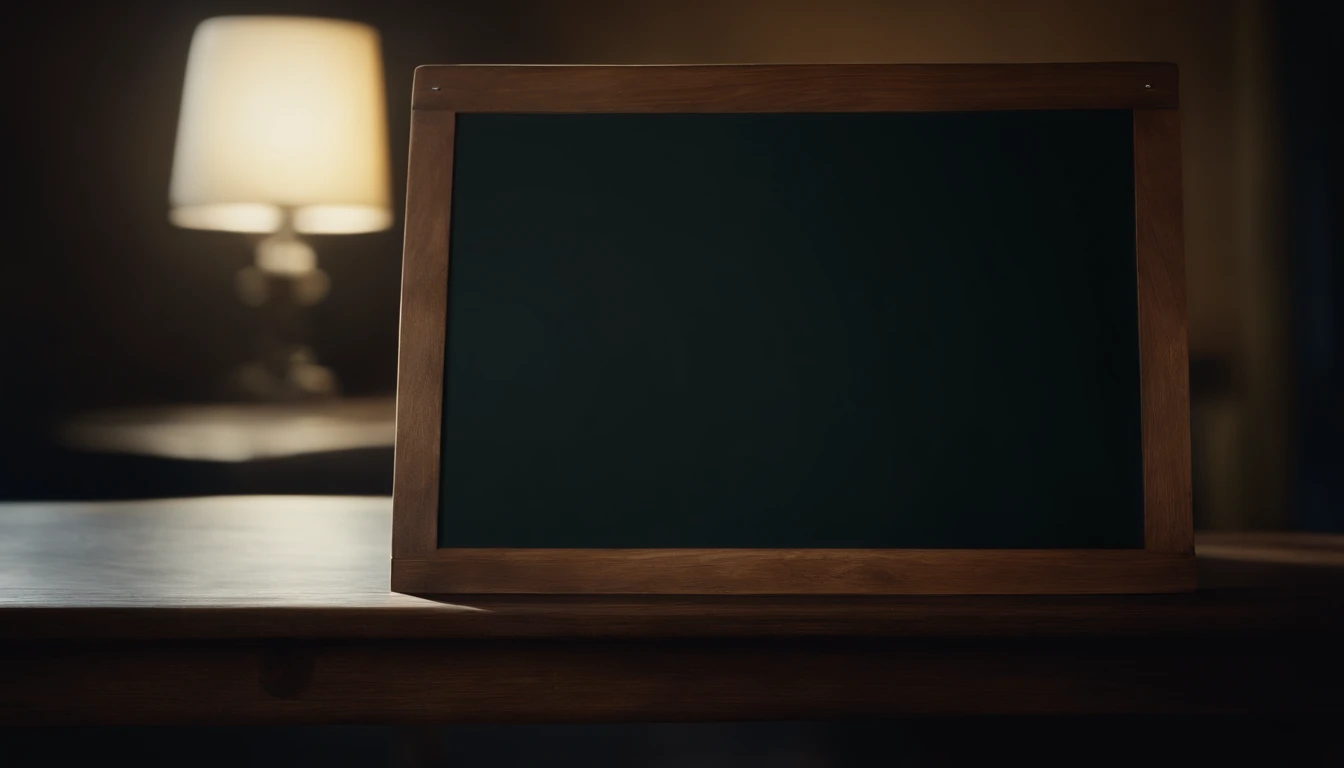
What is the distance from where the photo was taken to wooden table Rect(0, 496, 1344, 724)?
503mm

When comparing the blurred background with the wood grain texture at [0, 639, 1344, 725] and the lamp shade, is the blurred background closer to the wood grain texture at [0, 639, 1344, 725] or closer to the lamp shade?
the lamp shade

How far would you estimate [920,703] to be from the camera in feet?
1.67

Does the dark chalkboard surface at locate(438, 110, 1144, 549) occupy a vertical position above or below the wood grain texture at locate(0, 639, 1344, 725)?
above

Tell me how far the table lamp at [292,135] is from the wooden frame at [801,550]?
1234 millimetres

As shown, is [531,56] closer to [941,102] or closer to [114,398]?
[114,398]

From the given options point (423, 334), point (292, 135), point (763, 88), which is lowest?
point (423, 334)

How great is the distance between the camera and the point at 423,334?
0.57 meters

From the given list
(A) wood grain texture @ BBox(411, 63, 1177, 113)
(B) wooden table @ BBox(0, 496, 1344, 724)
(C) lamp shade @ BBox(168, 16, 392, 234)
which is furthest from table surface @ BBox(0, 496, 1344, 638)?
(C) lamp shade @ BBox(168, 16, 392, 234)

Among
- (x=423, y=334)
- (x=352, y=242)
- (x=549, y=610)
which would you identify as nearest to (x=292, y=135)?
(x=352, y=242)

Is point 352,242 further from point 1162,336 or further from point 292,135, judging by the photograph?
point 1162,336

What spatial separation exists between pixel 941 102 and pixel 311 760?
131 cm

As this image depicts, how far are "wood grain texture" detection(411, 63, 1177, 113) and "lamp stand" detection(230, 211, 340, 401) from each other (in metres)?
1.30

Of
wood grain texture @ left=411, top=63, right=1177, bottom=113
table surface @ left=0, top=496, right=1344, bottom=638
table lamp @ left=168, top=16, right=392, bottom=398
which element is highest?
table lamp @ left=168, top=16, right=392, bottom=398

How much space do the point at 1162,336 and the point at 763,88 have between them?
26 cm
